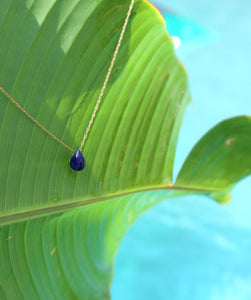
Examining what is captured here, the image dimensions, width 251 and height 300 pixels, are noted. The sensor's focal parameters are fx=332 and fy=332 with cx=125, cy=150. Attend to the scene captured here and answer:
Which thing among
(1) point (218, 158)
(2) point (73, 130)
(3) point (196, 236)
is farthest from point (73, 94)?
(3) point (196, 236)

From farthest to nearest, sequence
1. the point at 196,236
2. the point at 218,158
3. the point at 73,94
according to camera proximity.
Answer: the point at 196,236
the point at 218,158
the point at 73,94

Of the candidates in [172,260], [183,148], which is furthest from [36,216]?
[183,148]

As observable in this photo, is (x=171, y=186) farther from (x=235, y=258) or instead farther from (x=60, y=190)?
(x=235, y=258)

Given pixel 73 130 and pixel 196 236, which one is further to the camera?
pixel 196 236

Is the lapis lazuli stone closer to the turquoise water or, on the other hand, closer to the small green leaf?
the small green leaf

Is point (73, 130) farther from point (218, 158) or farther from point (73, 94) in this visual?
point (218, 158)

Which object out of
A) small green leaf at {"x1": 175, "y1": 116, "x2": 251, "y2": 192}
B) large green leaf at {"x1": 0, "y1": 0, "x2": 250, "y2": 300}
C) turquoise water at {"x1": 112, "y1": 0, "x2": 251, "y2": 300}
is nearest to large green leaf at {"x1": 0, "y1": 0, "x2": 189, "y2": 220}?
large green leaf at {"x1": 0, "y1": 0, "x2": 250, "y2": 300}
